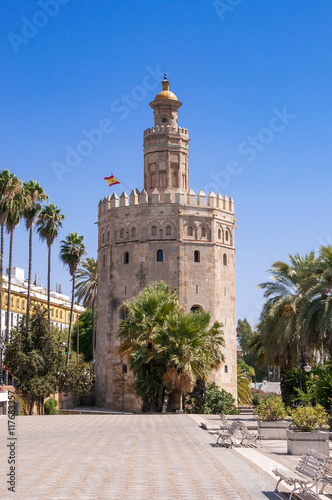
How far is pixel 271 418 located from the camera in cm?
1916

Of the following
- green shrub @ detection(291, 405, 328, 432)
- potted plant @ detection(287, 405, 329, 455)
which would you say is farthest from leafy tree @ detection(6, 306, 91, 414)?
green shrub @ detection(291, 405, 328, 432)

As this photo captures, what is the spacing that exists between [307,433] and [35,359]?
24207mm

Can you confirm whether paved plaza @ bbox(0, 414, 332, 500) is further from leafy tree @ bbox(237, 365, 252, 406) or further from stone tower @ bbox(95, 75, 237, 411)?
leafy tree @ bbox(237, 365, 252, 406)

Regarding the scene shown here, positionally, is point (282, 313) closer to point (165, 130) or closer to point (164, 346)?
point (164, 346)

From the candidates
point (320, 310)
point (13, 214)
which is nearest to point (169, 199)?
point (13, 214)

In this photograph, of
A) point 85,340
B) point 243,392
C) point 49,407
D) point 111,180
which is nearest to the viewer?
point 49,407

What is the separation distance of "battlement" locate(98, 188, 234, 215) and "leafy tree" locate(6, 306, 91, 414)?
37.6ft

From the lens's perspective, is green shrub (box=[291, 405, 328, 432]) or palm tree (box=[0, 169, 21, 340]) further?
palm tree (box=[0, 169, 21, 340])

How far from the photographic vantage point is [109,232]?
4650 cm

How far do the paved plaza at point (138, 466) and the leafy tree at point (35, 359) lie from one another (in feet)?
52.8

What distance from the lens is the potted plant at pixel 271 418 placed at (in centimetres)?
1880

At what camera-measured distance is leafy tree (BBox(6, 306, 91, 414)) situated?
3644 centimetres

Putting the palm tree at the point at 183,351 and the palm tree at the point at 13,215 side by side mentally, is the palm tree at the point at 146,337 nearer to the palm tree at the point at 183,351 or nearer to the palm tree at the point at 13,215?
the palm tree at the point at 183,351

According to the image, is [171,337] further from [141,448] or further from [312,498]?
[312,498]
